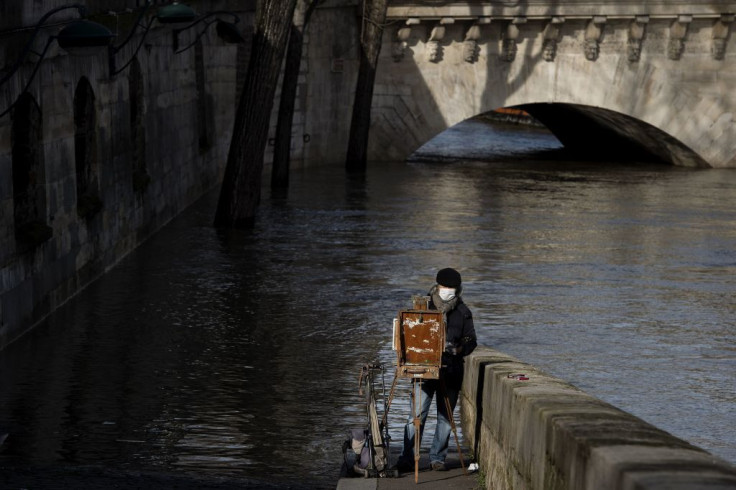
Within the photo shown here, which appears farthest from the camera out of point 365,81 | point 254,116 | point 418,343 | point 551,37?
point 551,37

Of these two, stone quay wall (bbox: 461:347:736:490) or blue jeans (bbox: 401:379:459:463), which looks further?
blue jeans (bbox: 401:379:459:463)

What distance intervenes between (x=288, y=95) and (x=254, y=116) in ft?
18.2

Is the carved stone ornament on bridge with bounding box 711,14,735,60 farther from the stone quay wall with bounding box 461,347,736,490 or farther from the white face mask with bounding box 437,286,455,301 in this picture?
the white face mask with bounding box 437,286,455,301

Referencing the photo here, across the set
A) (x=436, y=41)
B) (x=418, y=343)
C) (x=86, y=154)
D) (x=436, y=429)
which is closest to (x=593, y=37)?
(x=436, y=41)

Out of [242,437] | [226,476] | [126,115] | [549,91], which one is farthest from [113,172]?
[549,91]

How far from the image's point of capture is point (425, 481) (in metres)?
8.77

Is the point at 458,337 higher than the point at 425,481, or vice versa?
the point at 458,337

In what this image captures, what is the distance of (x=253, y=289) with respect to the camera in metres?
17.2

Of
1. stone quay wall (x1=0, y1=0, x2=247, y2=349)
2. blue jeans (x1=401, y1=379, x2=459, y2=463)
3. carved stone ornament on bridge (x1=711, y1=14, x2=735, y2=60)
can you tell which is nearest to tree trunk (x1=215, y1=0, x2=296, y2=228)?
stone quay wall (x1=0, y1=0, x2=247, y2=349)

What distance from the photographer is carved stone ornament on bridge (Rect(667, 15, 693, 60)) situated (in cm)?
3259

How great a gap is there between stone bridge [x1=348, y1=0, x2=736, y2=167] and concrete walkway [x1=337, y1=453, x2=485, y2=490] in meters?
23.5

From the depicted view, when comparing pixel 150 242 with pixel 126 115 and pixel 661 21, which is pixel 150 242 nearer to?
pixel 126 115

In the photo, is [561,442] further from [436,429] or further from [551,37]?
[551,37]

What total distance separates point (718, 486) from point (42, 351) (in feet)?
30.6
